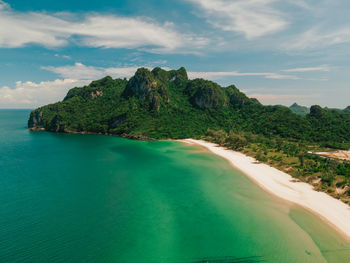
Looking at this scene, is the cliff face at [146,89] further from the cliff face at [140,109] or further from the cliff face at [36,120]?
the cliff face at [36,120]

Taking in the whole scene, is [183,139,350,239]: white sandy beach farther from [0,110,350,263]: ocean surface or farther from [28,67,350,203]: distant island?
[28,67,350,203]: distant island

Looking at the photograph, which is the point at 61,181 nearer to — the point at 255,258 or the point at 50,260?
the point at 50,260

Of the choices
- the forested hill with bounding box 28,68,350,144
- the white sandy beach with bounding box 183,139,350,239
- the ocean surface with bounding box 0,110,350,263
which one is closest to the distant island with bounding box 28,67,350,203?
the forested hill with bounding box 28,68,350,144

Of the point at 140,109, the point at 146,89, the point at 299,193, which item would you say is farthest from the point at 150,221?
the point at 146,89

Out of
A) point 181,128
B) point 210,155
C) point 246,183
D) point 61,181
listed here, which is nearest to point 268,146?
point 210,155

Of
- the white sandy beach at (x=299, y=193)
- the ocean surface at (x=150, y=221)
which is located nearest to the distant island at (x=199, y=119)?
the white sandy beach at (x=299, y=193)
